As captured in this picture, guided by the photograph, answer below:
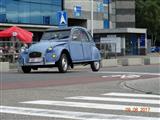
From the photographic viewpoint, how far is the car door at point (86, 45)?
24578 mm

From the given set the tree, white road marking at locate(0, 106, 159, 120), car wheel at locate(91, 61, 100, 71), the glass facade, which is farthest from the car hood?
the tree

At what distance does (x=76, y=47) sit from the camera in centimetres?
2372

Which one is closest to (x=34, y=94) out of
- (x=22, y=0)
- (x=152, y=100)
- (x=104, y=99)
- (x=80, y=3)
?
(x=104, y=99)

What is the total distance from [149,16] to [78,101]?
89956 millimetres

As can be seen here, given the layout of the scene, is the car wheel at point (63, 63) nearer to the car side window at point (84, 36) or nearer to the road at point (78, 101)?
the car side window at point (84, 36)

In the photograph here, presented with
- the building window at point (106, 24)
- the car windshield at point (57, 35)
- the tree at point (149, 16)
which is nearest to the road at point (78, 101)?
the car windshield at point (57, 35)

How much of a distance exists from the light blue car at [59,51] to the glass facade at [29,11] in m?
26.2

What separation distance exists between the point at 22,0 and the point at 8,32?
17.2 metres

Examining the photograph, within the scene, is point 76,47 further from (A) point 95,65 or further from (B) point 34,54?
(A) point 95,65

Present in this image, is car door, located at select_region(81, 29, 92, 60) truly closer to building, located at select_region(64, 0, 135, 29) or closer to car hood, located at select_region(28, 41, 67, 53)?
car hood, located at select_region(28, 41, 67, 53)

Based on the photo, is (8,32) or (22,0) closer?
(8,32)

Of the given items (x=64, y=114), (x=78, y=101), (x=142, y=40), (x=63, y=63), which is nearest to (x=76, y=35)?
(x=63, y=63)

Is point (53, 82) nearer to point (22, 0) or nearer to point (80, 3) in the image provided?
point (22, 0)

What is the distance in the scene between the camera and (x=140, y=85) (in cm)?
1661
